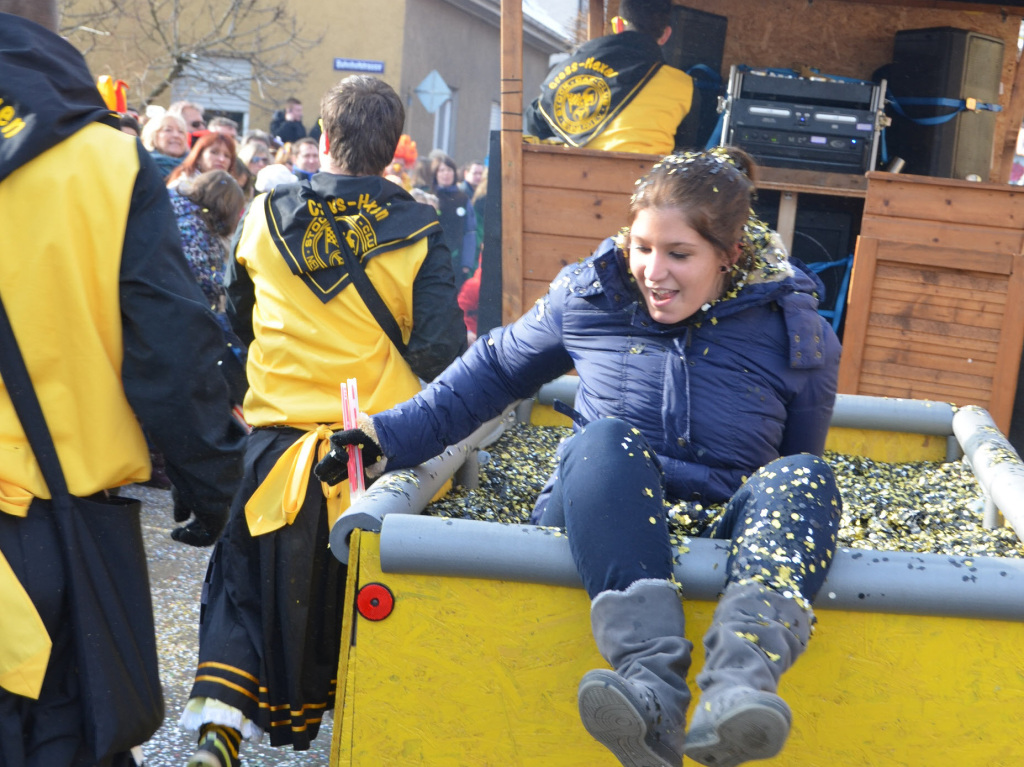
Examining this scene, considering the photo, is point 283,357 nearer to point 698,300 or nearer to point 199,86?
point 698,300

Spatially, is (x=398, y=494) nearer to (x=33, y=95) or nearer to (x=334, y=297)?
(x=334, y=297)

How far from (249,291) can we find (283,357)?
31cm

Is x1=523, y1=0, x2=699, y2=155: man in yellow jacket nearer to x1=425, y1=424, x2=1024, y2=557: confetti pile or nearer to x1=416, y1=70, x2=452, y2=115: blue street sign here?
x1=425, y1=424, x2=1024, y2=557: confetti pile

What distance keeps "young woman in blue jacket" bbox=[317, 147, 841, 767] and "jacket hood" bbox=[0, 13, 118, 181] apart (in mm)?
911

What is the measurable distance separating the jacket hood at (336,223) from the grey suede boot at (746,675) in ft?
5.62

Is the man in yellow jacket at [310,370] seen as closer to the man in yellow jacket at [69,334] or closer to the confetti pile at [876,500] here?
the confetti pile at [876,500]

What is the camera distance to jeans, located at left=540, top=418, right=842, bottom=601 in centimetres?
203

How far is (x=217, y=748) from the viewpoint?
312cm

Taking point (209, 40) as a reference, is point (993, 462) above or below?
below

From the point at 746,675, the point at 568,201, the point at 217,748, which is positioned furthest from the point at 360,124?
the point at 568,201

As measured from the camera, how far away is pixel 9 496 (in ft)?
6.91

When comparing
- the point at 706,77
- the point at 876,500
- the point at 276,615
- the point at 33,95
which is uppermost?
the point at 706,77

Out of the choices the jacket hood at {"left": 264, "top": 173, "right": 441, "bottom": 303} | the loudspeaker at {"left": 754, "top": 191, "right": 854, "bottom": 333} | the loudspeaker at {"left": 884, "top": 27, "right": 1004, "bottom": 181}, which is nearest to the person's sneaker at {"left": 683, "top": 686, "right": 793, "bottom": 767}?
the jacket hood at {"left": 264, "top": 173, "right": 441, "bottom": 303}

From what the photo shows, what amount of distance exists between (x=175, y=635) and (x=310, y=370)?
5.36 feet
